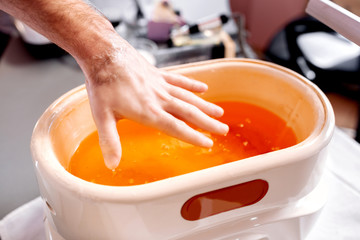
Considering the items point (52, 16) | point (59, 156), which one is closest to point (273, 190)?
point (59, 156)

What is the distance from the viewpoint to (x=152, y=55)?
1.05 metres

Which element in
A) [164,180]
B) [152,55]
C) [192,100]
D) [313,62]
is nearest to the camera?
[164,180]

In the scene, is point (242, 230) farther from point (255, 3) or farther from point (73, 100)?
point (255, 3)

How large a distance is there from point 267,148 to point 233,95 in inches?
5.8

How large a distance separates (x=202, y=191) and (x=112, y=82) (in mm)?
207

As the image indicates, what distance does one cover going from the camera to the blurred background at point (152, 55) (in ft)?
2.68

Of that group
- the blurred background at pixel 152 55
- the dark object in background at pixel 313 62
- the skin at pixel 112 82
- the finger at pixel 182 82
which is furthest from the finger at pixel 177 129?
the dark object in background at pixel 313 62

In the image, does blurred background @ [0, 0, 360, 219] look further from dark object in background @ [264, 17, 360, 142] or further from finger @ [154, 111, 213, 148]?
finger @ [154, 111, 213, 148]

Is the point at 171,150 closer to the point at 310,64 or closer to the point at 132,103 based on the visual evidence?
the point at 132,103

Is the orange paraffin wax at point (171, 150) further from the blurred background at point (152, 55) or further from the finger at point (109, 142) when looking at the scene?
the blurred background at point (152, 55)

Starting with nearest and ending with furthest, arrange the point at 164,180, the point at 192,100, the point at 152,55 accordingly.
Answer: the point at 164,180
the point at 192,100
the point at 152,55

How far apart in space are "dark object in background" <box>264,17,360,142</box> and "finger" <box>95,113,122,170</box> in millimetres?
1182

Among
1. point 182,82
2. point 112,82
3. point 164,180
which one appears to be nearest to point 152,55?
point 182,82

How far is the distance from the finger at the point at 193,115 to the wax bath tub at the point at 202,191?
9 cm
